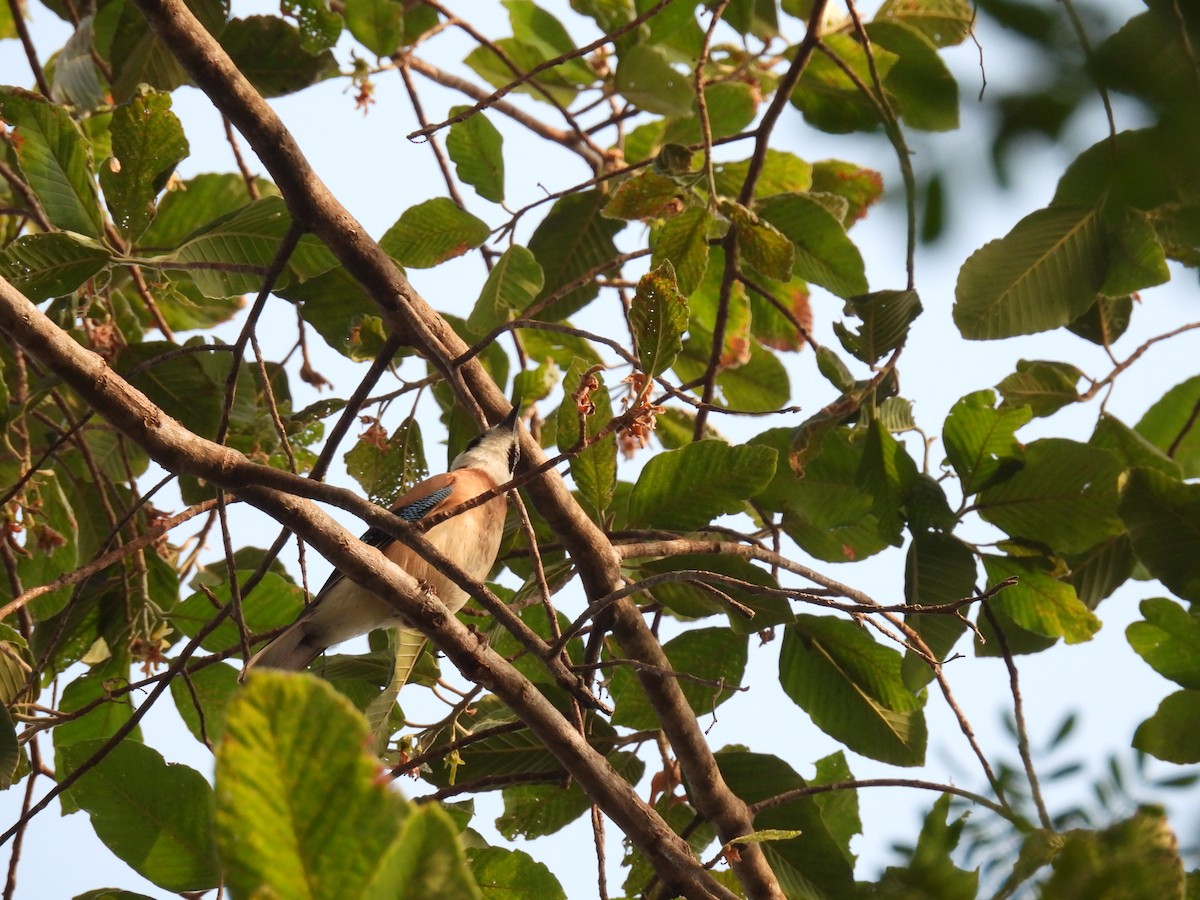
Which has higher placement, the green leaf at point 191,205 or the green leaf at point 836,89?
the green leaf at point 191,205

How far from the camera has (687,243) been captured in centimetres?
279

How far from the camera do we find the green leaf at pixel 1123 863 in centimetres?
82

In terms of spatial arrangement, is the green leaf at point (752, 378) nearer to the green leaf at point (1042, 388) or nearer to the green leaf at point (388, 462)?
the green leaf at point (1042, 388)

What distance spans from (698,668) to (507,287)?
1.18 meters

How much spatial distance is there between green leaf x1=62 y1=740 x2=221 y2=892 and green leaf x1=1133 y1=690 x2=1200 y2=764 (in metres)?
1.99

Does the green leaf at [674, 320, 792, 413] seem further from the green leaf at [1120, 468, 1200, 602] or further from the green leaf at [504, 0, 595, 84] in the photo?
the green leaf at [1120, 468, 1200, 602]

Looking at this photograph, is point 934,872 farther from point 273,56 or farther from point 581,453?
point 273,56

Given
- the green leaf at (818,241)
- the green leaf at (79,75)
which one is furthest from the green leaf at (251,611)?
the green leaf at (818,241)

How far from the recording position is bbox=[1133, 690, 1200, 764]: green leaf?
2.44 m

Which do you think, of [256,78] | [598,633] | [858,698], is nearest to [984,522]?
[858,698]

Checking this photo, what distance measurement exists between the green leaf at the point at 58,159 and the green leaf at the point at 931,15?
2.71 m

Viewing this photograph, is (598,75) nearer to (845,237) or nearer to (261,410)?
(845,237)

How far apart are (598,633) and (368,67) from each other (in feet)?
6.43

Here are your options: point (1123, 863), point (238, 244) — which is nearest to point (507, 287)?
point (238, 244)
